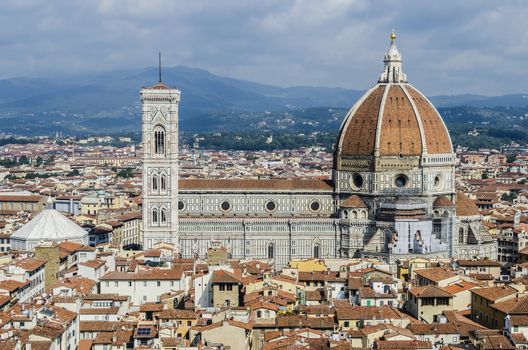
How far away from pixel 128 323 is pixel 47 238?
22.6 metres

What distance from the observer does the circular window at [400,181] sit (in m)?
67.5

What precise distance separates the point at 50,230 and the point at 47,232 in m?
0.25

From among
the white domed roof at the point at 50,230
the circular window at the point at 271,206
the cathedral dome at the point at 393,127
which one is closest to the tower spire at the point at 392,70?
the cathedral dome at the point at 393,127

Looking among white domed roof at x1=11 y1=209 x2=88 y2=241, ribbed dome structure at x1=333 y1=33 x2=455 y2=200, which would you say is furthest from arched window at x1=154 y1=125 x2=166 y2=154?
ribbed dome structure at x1=333 y1=33 x2=455 y2=200

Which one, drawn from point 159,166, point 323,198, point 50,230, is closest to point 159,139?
point 159,166

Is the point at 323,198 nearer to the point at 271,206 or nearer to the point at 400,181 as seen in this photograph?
the point at 271,206

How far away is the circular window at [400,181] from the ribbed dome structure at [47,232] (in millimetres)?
19051

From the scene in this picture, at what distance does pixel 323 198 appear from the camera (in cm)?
6825

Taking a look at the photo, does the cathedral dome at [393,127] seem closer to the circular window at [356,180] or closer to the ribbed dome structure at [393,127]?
the ribbed dome structure at [393,127]

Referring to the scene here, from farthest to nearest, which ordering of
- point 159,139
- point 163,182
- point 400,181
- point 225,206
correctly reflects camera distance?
point 225,206, point 400,181, point 159,139, point 163,182

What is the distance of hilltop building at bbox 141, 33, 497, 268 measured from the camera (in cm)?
6594

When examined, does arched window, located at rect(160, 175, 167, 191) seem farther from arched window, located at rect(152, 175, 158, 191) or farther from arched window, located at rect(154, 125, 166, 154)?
arched window, located at rect(154, 125, 166, 154)

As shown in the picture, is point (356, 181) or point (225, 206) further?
point (356, 181)

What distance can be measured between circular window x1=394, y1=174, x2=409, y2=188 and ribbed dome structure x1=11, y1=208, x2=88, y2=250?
19051mm
